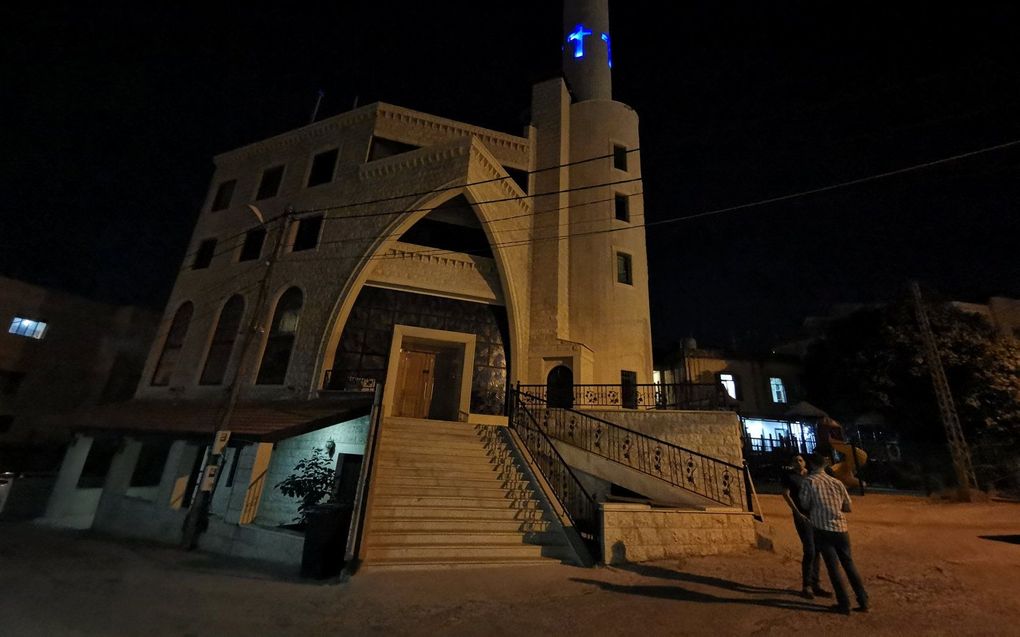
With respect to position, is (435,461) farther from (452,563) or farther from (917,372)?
(917,372)

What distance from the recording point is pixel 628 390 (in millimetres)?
15078

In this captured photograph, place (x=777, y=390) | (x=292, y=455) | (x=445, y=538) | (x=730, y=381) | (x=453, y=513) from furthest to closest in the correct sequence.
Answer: (x=777, y=390), (x=730, y=381), (x=292, y=455), (x=453, y=513), (x=445, y=538)

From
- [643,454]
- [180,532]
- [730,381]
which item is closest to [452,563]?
[643,454]

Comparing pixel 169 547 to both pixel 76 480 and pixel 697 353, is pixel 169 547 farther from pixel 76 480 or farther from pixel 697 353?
pixel 697 353

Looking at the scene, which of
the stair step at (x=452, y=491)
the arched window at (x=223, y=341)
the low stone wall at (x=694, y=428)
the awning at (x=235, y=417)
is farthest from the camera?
the arched window at (x=223, y=341)

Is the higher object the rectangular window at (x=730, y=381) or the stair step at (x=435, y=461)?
the rectangular window at (x=730, y=381)

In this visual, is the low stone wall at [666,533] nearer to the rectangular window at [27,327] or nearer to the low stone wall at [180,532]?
the low stone wall at [180,532]

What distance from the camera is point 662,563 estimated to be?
654 cm

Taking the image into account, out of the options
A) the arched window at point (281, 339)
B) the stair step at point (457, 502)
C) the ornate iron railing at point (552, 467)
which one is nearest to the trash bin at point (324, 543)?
the stair step at point (457, 502)

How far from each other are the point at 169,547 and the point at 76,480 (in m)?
7.44

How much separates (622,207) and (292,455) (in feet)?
51.2

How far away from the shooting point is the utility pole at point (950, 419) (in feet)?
47.3

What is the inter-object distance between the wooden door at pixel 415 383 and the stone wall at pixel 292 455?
9.43ft

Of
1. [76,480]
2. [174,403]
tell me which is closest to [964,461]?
[174,403]
